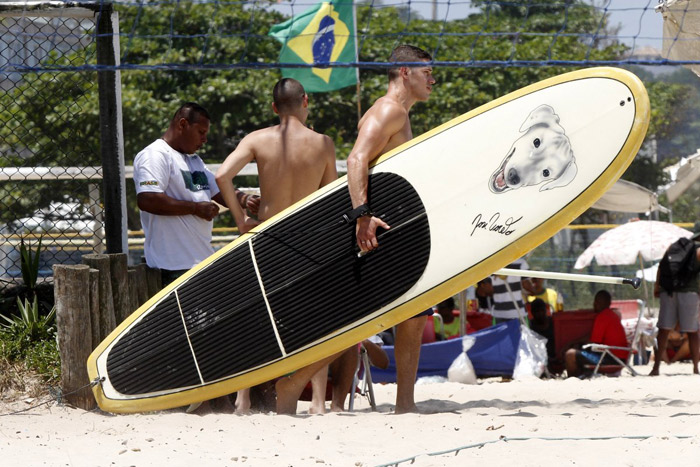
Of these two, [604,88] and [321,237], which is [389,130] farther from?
[604,88]

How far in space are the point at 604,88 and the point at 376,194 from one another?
1.30m

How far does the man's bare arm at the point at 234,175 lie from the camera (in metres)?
4.79

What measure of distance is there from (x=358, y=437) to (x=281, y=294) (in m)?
1.08

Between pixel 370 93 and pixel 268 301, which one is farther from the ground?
pixel 370 93

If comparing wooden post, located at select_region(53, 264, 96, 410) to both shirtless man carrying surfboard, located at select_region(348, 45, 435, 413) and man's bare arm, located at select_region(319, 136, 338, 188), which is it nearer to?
man's bare arm, located at select_region(319, 136, 338, 188)

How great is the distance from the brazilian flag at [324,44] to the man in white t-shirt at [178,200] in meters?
6.05

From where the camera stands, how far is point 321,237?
15.6 ft

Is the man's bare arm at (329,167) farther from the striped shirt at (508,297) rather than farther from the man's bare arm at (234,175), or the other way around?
the striped shirt at (508,297)

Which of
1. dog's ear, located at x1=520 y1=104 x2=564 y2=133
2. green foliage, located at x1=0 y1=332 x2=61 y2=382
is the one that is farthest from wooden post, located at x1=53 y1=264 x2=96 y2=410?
dog's ear, located at x1=520 y1=104 x2=564 y2=133

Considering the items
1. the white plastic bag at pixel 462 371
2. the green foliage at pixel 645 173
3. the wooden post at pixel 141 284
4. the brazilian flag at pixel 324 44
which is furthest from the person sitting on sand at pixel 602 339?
the green foliage at pixel 645 173

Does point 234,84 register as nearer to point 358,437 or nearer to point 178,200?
point 178,200

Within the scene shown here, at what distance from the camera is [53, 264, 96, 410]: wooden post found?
4.79 m

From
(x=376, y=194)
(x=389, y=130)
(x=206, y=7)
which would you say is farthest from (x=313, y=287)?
(x=206, y=7)
